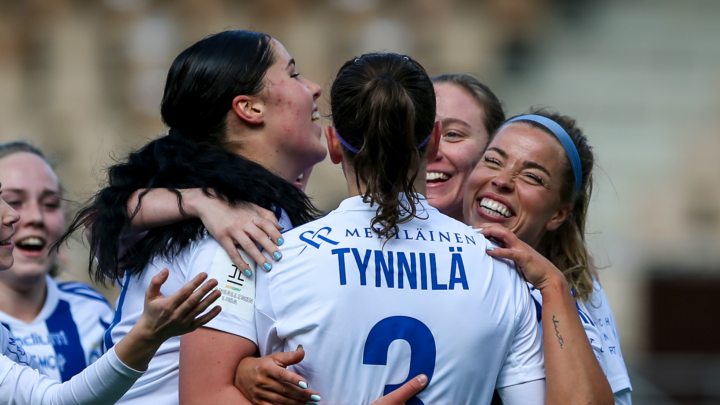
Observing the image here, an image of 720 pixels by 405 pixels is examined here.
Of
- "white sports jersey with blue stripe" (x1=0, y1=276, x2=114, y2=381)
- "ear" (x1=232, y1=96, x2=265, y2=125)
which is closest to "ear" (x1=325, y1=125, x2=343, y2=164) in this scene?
"ear" (x1=232, y1=96, x2=265, y2=125)

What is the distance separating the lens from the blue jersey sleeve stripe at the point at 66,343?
3.22m

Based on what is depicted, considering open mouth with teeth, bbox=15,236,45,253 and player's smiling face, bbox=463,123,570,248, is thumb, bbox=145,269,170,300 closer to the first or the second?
player's smiling face, bbox=463,123,570,248

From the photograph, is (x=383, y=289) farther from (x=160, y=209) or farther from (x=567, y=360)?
(x=160, y=209)

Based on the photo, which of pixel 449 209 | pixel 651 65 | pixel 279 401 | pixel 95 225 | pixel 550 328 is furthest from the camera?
pixel 651 65

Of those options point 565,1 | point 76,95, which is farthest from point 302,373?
point 565,1

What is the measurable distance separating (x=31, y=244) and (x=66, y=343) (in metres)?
0.48

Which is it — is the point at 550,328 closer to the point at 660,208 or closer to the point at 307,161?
the point at 307,161

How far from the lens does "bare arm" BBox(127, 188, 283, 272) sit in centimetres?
177

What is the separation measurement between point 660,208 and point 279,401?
9.13 metres

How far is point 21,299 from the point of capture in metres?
3.38

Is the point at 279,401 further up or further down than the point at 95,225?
further down

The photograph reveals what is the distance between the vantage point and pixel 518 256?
188 cm

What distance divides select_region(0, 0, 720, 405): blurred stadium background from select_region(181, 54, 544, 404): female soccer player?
691cm

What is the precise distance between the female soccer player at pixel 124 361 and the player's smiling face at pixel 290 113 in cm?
75
